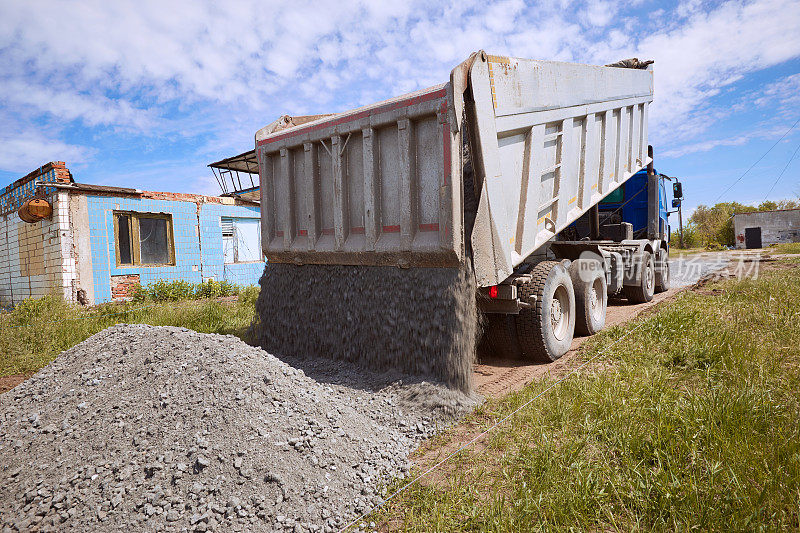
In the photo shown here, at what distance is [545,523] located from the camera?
210cm

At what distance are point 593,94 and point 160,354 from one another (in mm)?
6199

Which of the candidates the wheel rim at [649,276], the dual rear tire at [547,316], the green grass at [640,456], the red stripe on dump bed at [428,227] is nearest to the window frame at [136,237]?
the red stripe on dump bed at [428,227]

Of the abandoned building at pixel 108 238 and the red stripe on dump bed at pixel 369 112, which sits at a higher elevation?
the red stripe on dump bed at pixel 369 112

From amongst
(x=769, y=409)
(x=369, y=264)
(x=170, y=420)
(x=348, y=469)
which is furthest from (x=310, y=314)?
(x=769, y=409)

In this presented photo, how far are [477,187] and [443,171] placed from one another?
0.38 metres

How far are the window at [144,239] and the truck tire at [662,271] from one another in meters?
12.7

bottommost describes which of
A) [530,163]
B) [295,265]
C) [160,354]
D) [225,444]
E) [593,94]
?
[225,444]

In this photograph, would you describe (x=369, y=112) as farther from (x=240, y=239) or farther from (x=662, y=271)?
(x=240, y=239)

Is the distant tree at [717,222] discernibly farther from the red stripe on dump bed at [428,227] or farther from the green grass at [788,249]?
the red stripe on dump bed at [428,227]

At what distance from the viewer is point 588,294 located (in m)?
5.80

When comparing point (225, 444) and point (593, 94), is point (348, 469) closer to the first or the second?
point (225, 444)

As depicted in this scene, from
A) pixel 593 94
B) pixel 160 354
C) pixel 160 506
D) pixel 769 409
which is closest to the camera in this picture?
pixel 160 506

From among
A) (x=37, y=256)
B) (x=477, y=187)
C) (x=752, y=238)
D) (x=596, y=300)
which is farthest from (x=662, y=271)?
(x=752, y=238)

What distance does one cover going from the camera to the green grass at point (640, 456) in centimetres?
213
